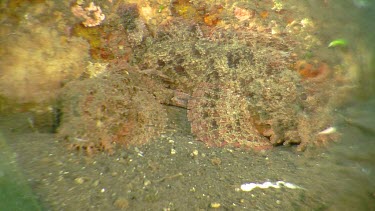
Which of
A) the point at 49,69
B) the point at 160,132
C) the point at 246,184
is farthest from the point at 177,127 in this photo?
the point at 49,69

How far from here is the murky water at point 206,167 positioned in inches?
91.7

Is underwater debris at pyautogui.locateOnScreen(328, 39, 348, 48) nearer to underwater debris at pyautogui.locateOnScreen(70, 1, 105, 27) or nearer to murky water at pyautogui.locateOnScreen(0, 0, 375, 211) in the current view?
murky water at pyautogui.locateOnScreen(0, 0, 375, 211)

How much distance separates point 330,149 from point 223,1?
2.24 m

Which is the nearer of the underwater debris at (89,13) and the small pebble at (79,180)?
the small pebble at (79,180)

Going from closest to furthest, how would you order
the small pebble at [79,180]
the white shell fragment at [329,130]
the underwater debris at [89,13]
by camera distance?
the small pebble at [79,180], the white shell fragment at [329,130], the underwater debris at [89,13]

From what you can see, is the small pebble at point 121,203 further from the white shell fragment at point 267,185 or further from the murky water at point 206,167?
the white shell fragment at point 267,185

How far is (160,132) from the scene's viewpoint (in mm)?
3547

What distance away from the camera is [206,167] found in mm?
3043

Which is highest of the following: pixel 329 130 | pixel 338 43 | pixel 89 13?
pixel 89 13

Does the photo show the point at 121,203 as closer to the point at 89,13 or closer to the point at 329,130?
the point at 329,130

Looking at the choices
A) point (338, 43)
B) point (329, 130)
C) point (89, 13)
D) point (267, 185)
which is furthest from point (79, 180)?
point (338, 43)

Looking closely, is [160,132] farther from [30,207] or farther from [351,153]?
[351,153]

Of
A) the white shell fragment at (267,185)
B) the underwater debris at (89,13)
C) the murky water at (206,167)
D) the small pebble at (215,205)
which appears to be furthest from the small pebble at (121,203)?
the underwater debris at (89,13)

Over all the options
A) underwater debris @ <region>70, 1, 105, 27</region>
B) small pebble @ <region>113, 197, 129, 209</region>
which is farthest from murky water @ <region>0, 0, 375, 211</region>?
underwater debris @ <region>70, 1, 105, 27</region>
